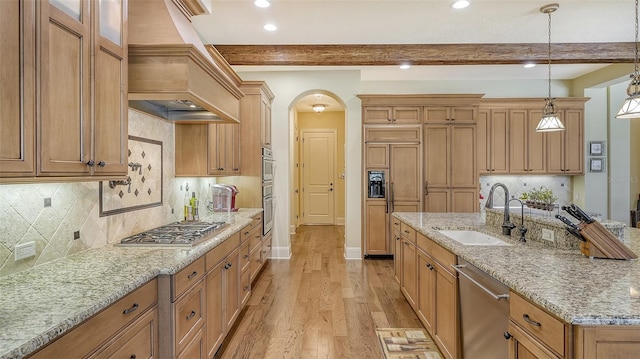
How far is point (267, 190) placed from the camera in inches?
183

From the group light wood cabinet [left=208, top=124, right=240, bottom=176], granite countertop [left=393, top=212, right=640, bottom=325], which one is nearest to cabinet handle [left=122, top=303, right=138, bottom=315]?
granite countertop [left=393, top=212, right=640, bottom=325]

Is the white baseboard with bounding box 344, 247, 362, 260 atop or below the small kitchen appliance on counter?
below

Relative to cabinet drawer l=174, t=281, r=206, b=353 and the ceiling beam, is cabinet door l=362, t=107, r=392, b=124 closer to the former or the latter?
the ceiling beam

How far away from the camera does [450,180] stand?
5.14 m

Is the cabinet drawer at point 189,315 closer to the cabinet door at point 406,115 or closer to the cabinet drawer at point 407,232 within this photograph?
the cabinet drawer at point 407,232

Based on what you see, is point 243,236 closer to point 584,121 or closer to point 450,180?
point 450,180

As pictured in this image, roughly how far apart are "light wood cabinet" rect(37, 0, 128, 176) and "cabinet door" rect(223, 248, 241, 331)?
121 cm

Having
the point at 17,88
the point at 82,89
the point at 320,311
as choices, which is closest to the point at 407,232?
the point at 320,311

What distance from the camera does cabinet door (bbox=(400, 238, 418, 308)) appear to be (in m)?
2.96

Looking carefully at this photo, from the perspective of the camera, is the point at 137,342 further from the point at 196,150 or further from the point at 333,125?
the point at 333,125

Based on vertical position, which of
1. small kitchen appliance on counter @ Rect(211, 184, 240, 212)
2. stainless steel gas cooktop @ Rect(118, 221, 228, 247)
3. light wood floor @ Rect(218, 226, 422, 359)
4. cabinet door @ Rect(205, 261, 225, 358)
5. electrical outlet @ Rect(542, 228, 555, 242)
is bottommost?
light wood floor @ Rect(218, 226, 422, 359)

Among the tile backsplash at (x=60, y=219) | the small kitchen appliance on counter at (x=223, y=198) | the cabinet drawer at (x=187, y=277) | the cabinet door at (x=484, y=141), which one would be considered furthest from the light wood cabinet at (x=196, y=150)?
the cabinet door at (x=484, y=141)

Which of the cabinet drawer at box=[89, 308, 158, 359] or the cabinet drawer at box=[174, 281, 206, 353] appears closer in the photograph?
the cabinet drawer at box=[89, 308, 158, 359]

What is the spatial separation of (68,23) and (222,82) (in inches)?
53.2
